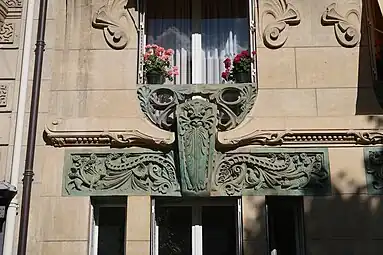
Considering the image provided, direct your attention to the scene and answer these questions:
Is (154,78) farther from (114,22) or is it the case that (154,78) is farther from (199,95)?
(114,22)

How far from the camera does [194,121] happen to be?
8547mm

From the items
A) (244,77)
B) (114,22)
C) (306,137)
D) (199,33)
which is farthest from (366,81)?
(114,22)

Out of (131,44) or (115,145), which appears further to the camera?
(131,44)

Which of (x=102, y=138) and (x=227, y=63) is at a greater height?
(x=227, y=63)

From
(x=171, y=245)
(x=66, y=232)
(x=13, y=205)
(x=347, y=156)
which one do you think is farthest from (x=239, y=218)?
(x=13, y=205)

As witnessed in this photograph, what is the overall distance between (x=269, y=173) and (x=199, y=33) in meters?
2.66

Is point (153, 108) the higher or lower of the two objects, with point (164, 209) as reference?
higher

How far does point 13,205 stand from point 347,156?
471 cm

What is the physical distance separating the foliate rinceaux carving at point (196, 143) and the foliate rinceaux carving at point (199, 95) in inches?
7.4

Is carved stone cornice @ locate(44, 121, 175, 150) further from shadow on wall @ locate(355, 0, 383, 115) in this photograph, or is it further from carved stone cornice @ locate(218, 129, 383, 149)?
shadow on wall @ locate(355, 0, 383, 115)

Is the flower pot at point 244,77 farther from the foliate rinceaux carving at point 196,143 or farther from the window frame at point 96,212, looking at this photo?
the window frame at point 96,212

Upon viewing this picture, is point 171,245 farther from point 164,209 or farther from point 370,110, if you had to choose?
point 370,110

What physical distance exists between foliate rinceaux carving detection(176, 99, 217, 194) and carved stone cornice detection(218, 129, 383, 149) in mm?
225

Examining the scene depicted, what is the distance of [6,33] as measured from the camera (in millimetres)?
9172
